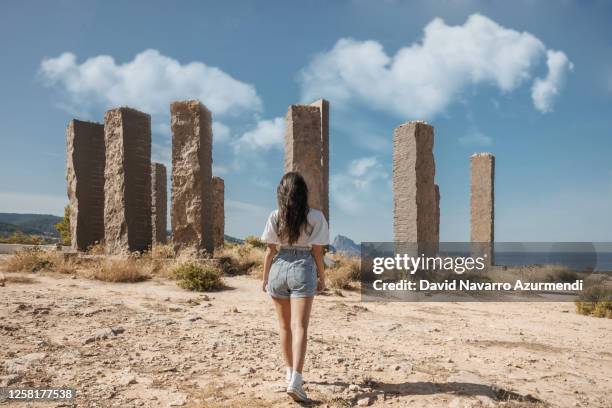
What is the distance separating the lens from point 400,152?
10.7m

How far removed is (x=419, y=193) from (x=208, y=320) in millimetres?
6464

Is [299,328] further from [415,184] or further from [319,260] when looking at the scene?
[415,184]

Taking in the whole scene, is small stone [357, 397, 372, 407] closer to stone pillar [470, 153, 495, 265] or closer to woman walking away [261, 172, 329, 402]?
woman walking away [261, 172, 329, 402]

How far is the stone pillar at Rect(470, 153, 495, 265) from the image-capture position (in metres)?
15.5

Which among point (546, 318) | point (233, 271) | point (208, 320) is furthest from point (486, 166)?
point (208, 320)

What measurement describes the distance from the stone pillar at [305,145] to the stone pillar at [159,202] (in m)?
7.55

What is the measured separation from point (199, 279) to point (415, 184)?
18.2 ft

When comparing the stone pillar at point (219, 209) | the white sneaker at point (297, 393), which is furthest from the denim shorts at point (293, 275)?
the stone pillar at point (219, 209)

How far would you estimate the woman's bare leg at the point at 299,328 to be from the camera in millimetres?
3225

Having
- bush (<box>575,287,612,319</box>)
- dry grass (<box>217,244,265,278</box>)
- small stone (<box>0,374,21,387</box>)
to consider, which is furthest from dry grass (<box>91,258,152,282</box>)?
bush (<box>575,287,612,319</box>)

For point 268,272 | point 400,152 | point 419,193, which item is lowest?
point 268,272

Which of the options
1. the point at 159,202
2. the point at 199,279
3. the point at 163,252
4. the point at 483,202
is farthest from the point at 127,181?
the point at 483,202

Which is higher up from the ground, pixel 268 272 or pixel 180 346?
pixel 268 272

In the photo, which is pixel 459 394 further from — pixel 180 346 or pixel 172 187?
pixel 172 187
